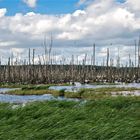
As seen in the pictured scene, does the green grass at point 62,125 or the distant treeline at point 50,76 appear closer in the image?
the green grass at point 62,125

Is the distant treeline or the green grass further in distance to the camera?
the distant treeline

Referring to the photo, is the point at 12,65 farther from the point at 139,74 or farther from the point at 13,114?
the point at 13,114

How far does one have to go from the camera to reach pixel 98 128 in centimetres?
1354

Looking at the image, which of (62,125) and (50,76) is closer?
(62,125)

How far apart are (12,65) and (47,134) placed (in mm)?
100501

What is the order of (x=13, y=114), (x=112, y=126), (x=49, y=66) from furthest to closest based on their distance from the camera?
(x=49, y=66)
(x=13, y=114)
(x=112, y=126)

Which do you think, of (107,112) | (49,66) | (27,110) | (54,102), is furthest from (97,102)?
(49,66)

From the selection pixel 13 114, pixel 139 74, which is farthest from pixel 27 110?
pixel 139 74

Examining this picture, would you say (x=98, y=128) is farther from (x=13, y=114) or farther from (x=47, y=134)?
(x=13, y=114)

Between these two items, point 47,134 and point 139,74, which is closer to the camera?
point 47,134

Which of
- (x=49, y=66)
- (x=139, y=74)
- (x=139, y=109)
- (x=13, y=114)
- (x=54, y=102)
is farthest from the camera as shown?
(x=49, y=66)

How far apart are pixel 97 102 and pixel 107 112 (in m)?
4.99

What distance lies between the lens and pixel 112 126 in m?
14.0

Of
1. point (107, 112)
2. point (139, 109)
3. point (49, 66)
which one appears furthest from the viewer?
point (49, 66)
